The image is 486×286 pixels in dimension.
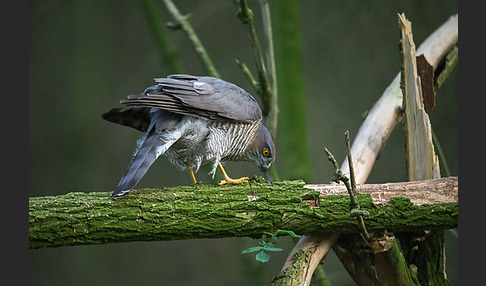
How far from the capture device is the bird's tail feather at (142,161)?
1.85 m

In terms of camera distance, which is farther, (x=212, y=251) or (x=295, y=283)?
(x=212, y=251)

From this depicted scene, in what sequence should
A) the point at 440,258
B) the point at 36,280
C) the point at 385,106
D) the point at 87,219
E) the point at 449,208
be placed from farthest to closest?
the point at 36,280
the point at 385,106
the point at 440,258
the point at 449,208
the point at 87,219

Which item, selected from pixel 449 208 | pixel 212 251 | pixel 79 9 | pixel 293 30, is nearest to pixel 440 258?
pixel 449 208

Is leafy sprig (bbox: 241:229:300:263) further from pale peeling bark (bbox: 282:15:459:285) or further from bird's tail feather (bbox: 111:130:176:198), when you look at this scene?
pale peeling bark (bbox: 282:15:459:285)

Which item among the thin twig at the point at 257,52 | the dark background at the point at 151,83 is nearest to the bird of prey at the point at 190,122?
the thin twig at the point at 257,52

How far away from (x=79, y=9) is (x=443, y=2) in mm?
2839

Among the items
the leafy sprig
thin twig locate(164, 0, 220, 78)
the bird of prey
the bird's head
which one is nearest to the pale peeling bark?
the bird's head

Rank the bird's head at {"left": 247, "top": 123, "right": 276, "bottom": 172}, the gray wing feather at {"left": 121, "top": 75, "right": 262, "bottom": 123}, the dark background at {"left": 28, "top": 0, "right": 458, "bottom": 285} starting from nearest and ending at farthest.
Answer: the gray wing feather at {"left": 121, "top": 75, "right": 262, "bottom": 123} → the bird's head at {"left": 247, "top": 123, "right": 276, "bottom": 172} → the dark background at {"left": 28, "top": 0, "right": 458, "bottom": 285}

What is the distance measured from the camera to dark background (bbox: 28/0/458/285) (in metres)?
4.02

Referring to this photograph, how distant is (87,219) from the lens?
179 centimetres

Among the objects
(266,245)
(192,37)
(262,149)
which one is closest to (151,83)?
(192,37)

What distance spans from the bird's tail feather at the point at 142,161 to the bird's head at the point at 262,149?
1.85 feet

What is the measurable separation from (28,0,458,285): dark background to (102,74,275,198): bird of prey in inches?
61.0

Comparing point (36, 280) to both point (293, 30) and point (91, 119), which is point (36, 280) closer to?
point (91, 119)
